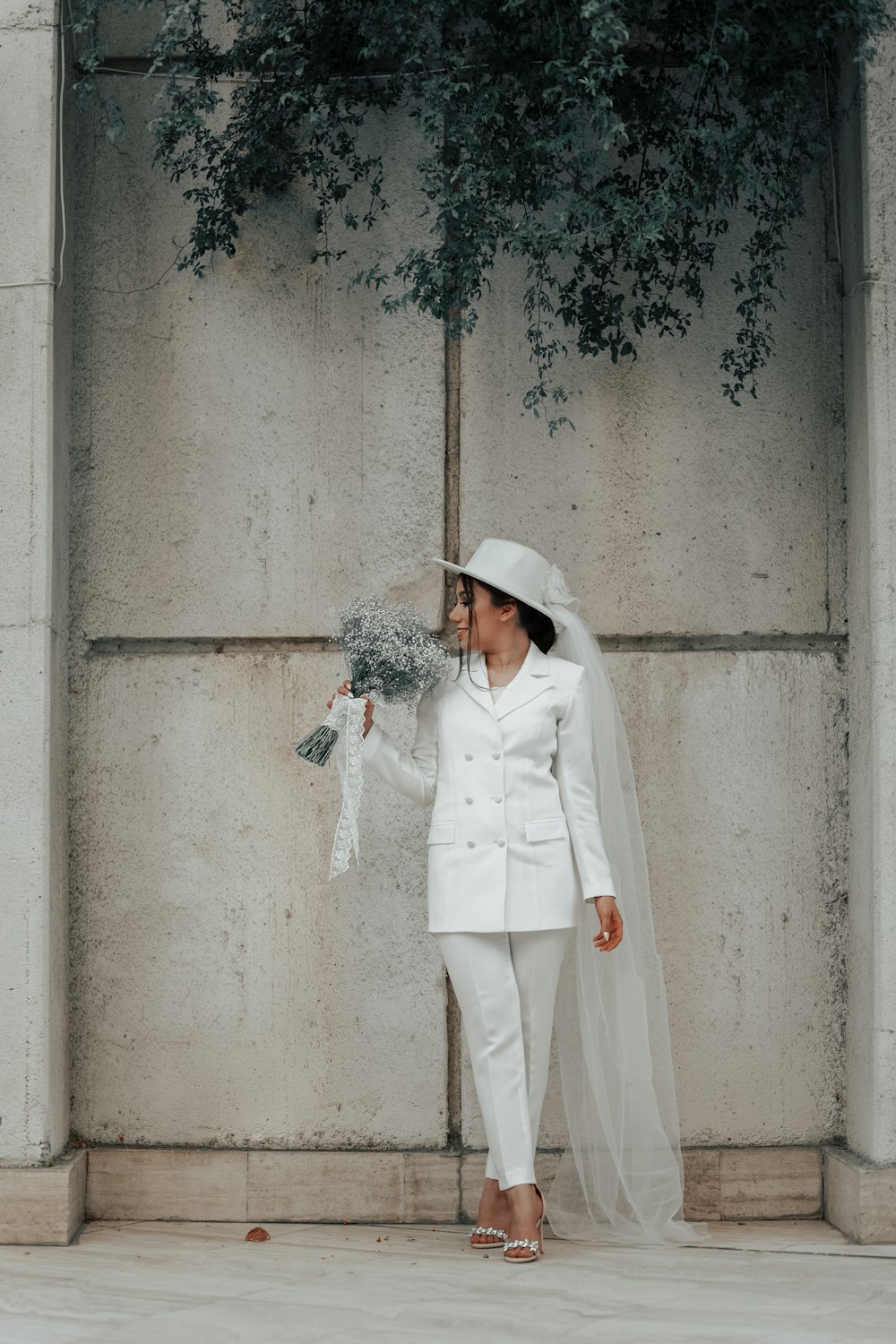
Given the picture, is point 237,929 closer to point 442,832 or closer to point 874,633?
point 442,832

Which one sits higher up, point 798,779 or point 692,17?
point 692,17

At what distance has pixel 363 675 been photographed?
4359 mm

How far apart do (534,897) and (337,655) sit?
1237mm

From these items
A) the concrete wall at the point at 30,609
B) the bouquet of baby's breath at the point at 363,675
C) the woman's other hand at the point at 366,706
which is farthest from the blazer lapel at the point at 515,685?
the concrete wall at the point at 30,609

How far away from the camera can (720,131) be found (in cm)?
491

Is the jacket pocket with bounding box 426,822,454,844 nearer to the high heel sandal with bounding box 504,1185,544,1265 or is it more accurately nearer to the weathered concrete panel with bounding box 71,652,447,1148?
the weathered concrete panel with bounding box 71,652,447,1148

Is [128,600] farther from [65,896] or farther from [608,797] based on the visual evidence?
[608,797]

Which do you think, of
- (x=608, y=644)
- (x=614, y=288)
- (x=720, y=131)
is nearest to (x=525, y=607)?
(x=608, y=644)

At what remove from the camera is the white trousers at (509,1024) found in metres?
4.33

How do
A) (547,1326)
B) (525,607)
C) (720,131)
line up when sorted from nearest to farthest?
(547,1326)
(525,607)
(720,131)

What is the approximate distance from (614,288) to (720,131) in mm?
626

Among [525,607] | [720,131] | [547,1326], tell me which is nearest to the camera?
[547,1326]

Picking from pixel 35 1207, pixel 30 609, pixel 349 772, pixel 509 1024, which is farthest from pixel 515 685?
pixel 35 1207

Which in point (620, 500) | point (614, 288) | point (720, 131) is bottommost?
point (620, 500)
